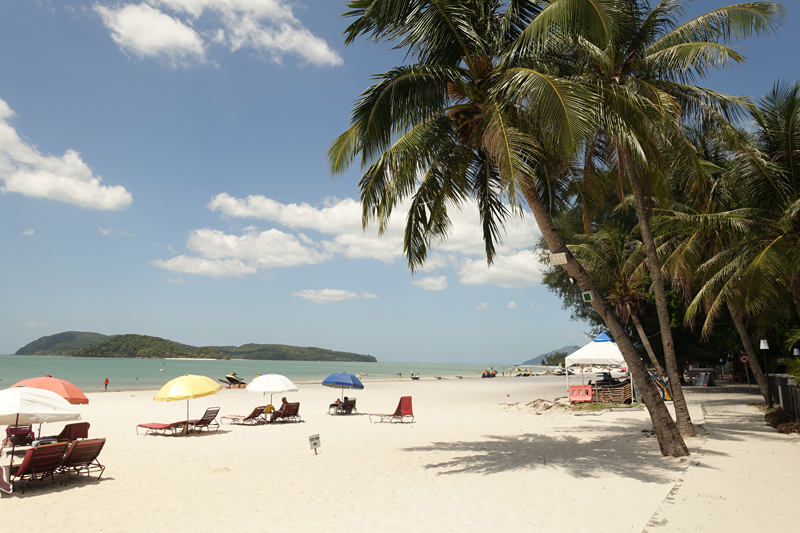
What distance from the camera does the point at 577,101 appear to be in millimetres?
6465

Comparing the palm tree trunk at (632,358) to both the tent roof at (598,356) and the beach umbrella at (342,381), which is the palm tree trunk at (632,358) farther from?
the beach umbrella at (342,381)

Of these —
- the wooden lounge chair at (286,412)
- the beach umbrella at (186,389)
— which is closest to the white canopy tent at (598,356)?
the wooden lounge chair at (286,412)

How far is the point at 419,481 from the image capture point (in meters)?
7.21

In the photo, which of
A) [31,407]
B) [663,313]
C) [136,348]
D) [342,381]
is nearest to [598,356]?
[663,313]

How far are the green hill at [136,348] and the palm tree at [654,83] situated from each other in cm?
16188

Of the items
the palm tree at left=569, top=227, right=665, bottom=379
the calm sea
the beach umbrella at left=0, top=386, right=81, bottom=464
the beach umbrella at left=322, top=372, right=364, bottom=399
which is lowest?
the calm sea

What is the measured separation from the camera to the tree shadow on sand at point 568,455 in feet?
24.8

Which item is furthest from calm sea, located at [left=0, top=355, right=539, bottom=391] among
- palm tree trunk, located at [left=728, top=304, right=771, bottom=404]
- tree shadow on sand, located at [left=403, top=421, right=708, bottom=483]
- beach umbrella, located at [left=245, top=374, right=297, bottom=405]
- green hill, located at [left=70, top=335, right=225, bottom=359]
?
green hill, located at [left=70, top=335, right=225, bottom=359]

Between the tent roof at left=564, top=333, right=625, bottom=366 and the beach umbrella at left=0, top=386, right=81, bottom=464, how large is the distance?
48.6 feet

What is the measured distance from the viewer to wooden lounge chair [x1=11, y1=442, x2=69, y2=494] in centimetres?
689

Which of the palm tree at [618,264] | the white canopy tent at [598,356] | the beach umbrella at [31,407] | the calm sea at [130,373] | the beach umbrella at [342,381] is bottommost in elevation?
the calm sea at [130,373]

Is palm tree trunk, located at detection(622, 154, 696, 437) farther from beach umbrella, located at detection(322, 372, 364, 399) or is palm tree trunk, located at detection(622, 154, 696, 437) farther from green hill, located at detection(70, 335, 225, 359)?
green hill, located at detection(70, 335, 225, 359)

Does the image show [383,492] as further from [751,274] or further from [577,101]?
[751,274]

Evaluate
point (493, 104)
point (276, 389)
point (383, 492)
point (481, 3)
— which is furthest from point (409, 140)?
point (276, 389)
